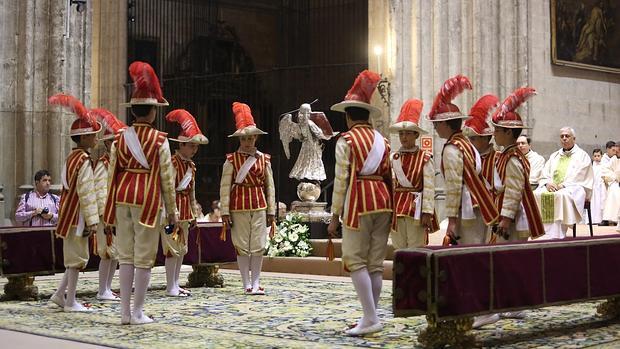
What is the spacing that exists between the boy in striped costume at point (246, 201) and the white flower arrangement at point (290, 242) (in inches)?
116

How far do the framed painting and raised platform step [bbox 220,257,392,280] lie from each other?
22.9 feet

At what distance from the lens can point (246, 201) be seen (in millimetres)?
9047

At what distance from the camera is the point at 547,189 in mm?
10992

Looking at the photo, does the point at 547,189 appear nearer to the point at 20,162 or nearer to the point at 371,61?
the point at 371,61

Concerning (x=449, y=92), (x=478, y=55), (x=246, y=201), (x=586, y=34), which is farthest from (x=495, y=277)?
(x=586, y=34)

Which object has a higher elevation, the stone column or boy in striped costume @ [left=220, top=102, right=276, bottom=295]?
the stone column

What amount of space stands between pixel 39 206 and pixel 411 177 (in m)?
5.65

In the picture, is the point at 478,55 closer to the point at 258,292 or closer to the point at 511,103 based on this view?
the point at 258,292

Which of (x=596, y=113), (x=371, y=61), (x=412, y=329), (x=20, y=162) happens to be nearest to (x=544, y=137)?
(x=596, y=113)

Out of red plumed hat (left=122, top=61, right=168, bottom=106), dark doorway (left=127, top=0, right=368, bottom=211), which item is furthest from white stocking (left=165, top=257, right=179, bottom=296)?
dark doorway (left=127, top=0, right=368, bottom=211)

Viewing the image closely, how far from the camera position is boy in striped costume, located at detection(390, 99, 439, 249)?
6.88m

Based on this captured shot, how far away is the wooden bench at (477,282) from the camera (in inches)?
214

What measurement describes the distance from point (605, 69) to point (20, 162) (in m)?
10.6

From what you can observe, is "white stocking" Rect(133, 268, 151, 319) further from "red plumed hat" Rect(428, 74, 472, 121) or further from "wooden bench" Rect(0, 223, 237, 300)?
"red plumed hat" Rect(428, 74, 472, 121)
